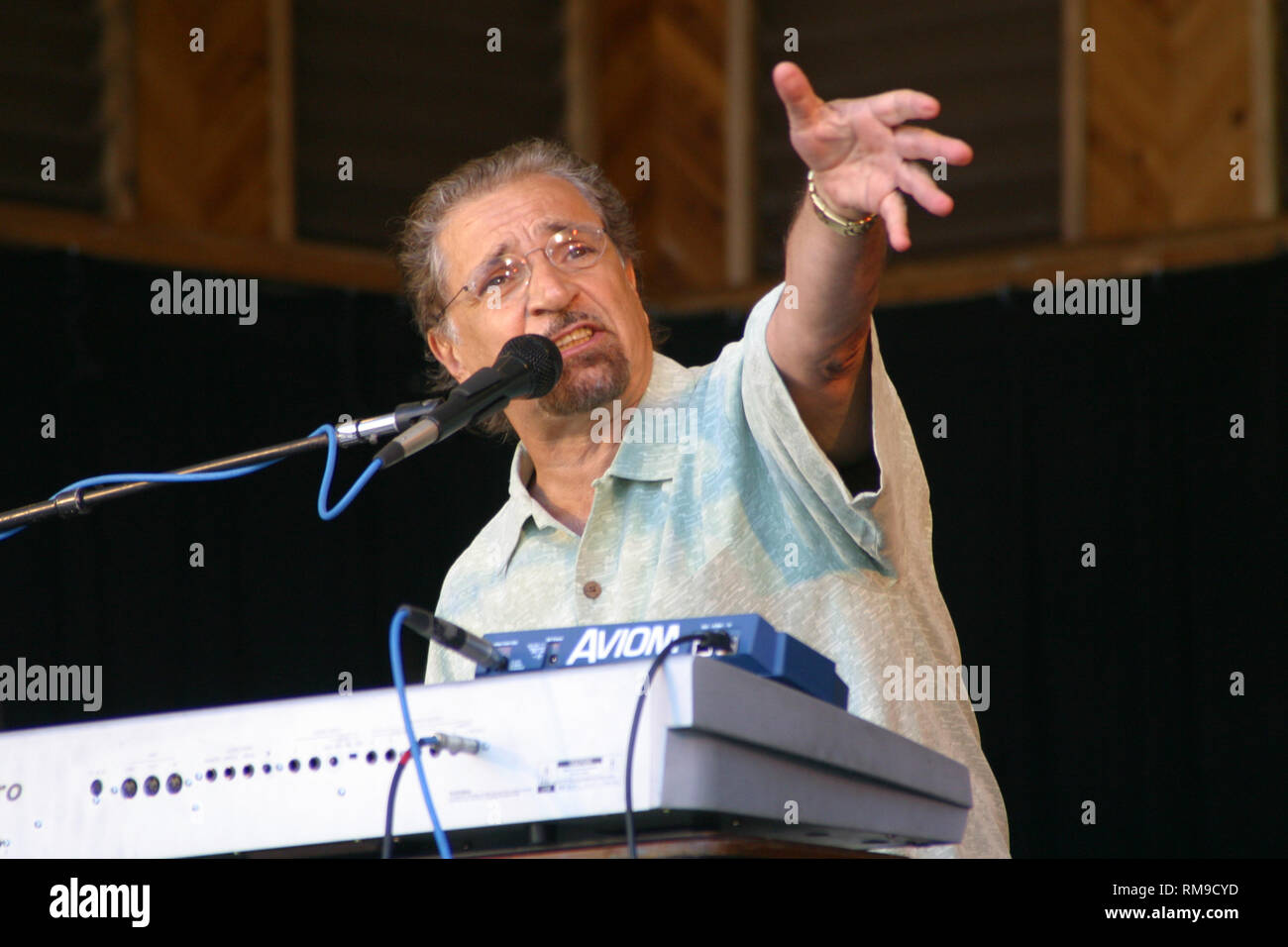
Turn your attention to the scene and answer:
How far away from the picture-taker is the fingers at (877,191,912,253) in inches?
53.0

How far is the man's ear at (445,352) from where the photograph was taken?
2.51 metres

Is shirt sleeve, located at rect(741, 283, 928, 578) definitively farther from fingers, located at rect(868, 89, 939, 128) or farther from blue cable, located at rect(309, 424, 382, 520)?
Result: blue cable, located at rect(309, 424, 382, 520)

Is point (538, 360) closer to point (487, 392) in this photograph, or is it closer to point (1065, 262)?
point (487, 392)

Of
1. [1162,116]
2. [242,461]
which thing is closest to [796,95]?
[242,461]

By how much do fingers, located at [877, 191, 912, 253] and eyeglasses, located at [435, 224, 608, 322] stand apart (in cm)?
83

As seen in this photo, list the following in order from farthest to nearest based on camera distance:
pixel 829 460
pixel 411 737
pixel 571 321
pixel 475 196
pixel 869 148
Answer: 1. pixel 475 196
2. pixel 571 321
3. pixel 829 460
4. pixel 869 148
5. pixel 411 737

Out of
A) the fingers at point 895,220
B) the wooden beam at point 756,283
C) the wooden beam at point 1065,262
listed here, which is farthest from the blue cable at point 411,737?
the wooden beam at point 1065,262

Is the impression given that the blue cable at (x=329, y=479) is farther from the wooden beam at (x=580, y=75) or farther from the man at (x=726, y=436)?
the wooden beam at (x=580, y=75)

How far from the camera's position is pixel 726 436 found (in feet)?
6.47

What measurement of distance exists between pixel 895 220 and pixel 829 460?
0.43m

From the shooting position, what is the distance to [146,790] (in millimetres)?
1305

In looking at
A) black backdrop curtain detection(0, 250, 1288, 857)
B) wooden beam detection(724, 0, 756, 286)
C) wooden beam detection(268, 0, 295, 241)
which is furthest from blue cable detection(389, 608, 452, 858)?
wooden beam detection(724, 0, 756, 286)
